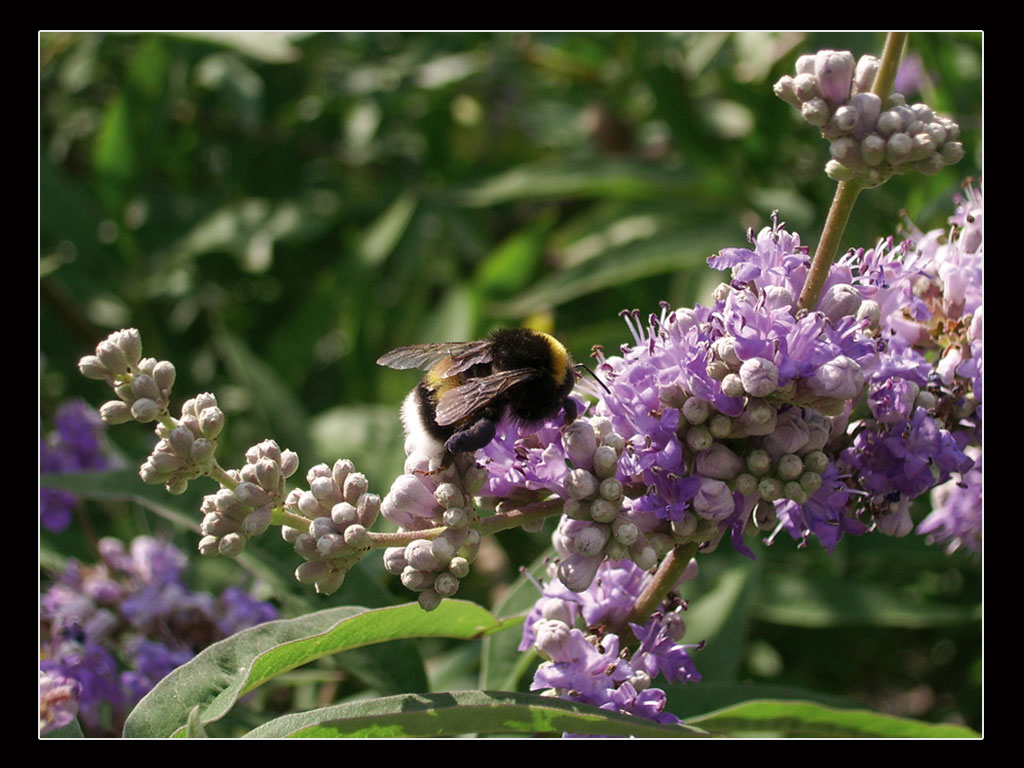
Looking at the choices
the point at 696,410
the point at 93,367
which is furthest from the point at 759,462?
the point at 93,367

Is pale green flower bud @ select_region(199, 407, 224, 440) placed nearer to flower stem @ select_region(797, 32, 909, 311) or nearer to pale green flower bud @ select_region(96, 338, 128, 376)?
pale green flower bud @ select_region(96, 338, 128, 376)

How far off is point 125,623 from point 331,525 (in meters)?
1.55

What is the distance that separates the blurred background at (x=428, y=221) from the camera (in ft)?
13.1

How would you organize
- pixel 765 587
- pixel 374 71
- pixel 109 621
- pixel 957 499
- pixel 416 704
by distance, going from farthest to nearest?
pixel 374 71, pixel 765 587, pixel 109 621, pixel 957 499, pixel 416 704

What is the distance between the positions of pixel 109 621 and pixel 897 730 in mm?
2298

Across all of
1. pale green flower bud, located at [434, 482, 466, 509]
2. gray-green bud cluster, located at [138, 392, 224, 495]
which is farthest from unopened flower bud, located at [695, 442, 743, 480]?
gray-green bud cluster, located at [138, 392, 224, 495]

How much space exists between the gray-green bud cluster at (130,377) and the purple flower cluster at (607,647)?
0.94 m

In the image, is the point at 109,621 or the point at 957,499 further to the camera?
the point at 109,621

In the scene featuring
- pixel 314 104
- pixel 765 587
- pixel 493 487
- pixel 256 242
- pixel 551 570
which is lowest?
pixel 765 587

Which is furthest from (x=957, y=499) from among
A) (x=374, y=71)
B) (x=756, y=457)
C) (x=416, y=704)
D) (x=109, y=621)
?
(x=374, y=71)

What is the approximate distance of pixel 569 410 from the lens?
213cm

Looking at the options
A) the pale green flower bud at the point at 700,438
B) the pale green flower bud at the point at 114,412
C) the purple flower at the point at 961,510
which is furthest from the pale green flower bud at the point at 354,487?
the purple flower at the point at 961,510

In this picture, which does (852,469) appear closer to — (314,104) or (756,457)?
(756,457)

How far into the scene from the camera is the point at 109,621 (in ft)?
10.3
